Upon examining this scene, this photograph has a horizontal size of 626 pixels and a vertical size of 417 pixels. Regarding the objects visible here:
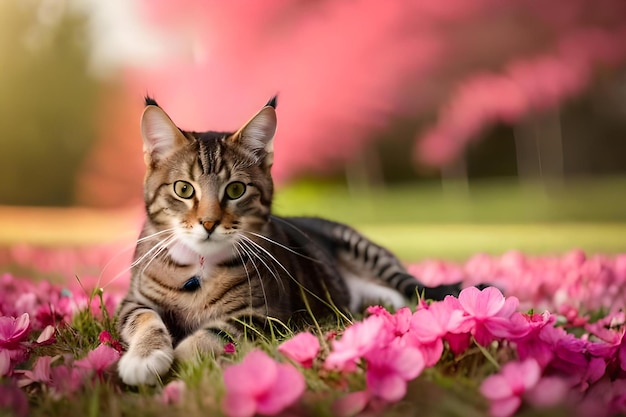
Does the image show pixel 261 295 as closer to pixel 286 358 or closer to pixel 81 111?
pixel 286 358

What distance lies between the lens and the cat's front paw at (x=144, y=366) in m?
1.45

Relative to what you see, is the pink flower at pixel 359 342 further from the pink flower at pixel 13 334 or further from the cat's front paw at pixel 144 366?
the pink flower at pixel 13 334

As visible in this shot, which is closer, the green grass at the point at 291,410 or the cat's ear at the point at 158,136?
the green grass at the point at 291,410

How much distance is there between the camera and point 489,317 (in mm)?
1279

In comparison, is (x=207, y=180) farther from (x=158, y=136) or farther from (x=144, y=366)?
(x=144, y=366)

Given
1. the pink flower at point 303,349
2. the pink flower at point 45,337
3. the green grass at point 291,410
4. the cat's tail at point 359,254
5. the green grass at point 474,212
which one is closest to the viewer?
the green grass at point 291,410

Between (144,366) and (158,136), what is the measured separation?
689 mm

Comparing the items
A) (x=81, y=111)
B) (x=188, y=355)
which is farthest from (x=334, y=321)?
(x=81, y=111)

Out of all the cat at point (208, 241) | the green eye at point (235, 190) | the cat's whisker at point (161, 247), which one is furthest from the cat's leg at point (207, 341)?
the green eye at point (235, 190)

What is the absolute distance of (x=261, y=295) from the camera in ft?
6.07

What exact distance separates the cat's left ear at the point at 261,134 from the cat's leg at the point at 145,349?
0.53 metres

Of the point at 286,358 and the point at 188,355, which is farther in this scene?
the point at 188,355

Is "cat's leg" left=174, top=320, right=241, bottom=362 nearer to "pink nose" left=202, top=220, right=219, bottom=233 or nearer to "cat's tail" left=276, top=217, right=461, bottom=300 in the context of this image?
"pink nose" left=202, top=220, right=219, bottom=233

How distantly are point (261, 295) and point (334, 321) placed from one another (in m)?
0.32
